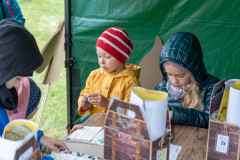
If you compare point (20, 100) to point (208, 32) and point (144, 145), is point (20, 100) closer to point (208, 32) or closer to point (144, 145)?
point (144, 145)

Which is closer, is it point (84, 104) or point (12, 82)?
point (12, 82)

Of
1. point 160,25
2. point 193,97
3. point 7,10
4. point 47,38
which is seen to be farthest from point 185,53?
point 47,38

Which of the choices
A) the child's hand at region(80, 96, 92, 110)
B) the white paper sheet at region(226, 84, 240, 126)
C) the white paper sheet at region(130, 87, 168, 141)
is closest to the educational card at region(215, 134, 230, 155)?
the white paper sheet at region(226, 84, 240, 126)

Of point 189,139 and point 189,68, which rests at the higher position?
point 189,68

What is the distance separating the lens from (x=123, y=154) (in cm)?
121

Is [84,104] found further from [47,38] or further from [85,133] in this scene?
[47,38]

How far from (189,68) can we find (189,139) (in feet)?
1.49

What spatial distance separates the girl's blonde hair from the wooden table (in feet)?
0.67

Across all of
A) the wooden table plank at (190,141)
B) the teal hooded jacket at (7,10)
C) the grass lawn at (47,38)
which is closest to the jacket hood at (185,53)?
the wooden table plank at (190,141)

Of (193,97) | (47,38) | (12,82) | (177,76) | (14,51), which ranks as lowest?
(47,38)

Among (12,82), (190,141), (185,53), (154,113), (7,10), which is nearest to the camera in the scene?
(154,113)

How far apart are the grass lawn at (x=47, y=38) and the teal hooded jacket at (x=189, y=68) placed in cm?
232

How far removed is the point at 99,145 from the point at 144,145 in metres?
0.33

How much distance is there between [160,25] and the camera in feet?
9.20
